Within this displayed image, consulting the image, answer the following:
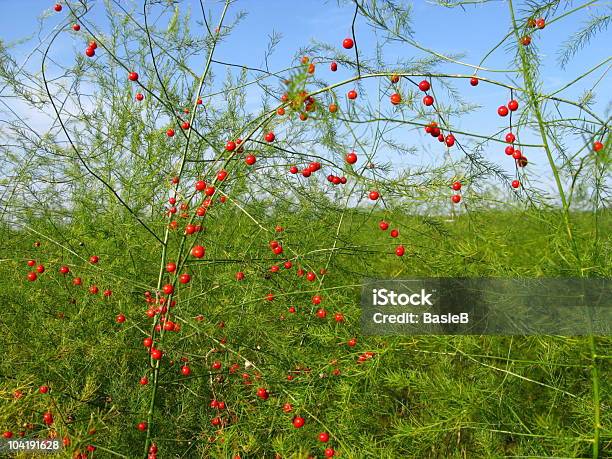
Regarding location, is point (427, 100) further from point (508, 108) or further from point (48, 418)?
point (48, 418)

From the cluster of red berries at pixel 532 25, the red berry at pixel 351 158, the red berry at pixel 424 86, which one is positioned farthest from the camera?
the red berry at pixel 351 158

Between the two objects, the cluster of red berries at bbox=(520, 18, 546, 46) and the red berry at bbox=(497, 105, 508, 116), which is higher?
the cluster of red berries at bbox=(520, 18, 546, 46)

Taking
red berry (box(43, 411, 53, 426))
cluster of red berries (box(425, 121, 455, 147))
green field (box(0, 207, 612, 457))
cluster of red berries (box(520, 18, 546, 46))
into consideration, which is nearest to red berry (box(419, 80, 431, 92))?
cluster of red berries (box(425, 121, 455, 147))

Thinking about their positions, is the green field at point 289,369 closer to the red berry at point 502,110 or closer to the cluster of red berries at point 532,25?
the red berry at point 502,110

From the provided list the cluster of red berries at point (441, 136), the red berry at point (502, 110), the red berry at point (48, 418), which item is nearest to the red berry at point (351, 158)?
the cluster of red berries at point (441, 136)

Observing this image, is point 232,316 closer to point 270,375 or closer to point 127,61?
point 270,375

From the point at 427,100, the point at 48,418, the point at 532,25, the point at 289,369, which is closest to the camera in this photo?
the point at 532,25

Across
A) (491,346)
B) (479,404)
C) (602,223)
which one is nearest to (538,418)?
(479,404)

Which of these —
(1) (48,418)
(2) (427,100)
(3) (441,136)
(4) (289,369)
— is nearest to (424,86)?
(2) (427,100)

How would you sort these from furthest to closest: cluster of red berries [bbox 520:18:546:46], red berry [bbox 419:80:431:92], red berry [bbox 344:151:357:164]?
red berry [bbox 344:151:357:164] < red berry [bbox 419:80:431:92] < cluster of red berries [bbox 520:18:546:46]

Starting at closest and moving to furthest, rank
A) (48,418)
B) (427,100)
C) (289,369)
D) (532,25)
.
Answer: (532,25), (427,100), (48,418), (289,369)

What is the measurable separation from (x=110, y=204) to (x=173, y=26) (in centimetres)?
106

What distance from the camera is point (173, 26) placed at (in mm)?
2502

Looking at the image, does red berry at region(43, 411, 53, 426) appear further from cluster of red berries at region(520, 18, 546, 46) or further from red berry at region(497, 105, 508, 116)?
cluster of red berries at region(520, 18, 546, 46)
